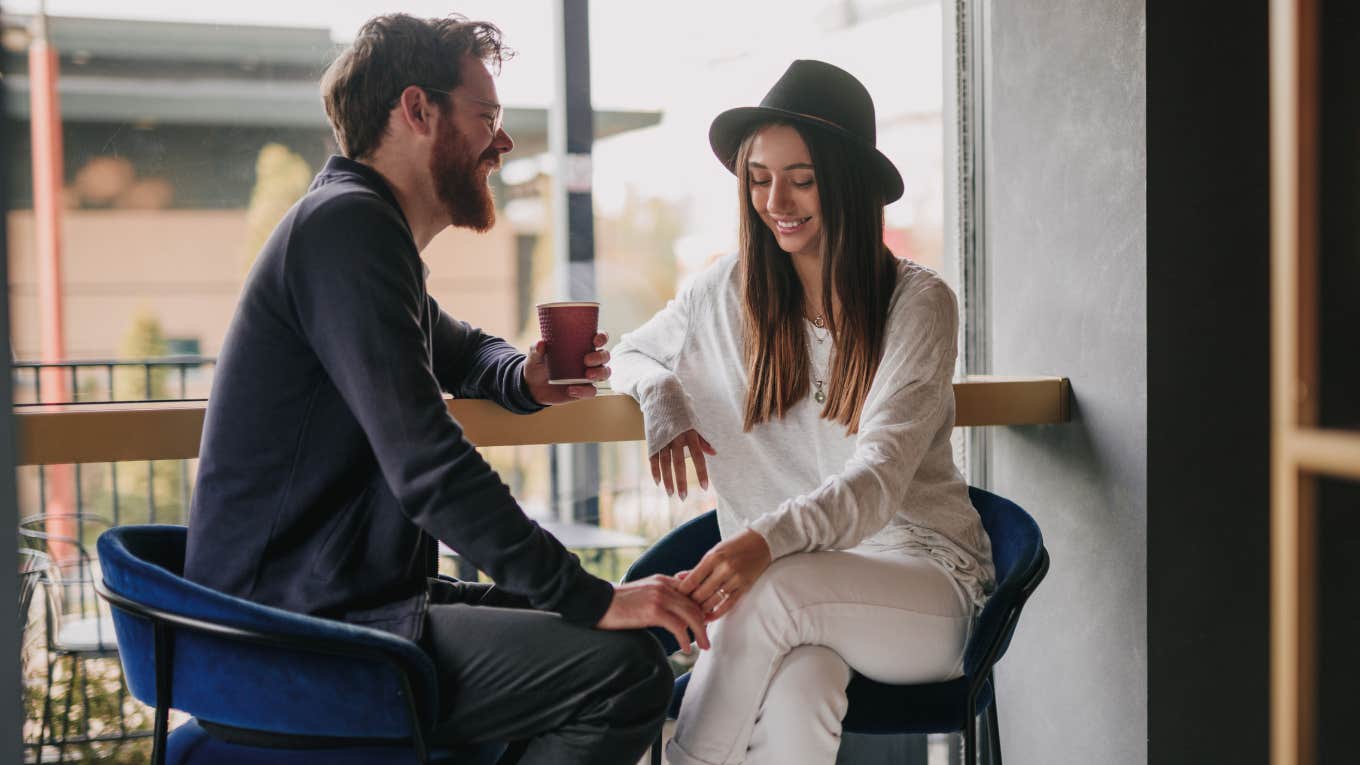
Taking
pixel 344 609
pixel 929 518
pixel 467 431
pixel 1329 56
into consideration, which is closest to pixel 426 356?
pixel 344 609

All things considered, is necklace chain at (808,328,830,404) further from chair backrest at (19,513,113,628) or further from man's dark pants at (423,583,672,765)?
chair backrest at (19,513,113,628)

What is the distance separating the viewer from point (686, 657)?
2.96 meters

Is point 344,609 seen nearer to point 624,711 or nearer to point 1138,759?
point 624,711

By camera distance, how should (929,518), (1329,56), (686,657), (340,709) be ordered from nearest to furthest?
1. (1329,56)
2. (340,709)
3. (929,518)
4. (686,657)

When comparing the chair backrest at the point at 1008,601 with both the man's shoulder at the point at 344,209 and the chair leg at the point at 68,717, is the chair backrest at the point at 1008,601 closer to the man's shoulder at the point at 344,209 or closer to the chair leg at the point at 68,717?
the man's shoulder at the point at 344,209

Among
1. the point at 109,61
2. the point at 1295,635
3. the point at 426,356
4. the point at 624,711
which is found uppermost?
the point at 109,61

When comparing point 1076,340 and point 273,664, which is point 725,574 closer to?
point 273,664

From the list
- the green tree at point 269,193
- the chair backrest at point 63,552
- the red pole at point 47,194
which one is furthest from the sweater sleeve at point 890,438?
the chair backrest at point 63,552

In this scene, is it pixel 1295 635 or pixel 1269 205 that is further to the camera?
pixel 1269 205

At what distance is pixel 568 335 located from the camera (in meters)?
1.85

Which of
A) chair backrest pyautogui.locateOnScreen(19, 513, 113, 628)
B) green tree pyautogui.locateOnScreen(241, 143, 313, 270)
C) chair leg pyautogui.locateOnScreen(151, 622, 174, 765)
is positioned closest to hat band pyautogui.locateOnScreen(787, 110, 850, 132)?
green tree pyautogui.locateOnScreen(241, 143, 313, 270)

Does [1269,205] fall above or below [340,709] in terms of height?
above

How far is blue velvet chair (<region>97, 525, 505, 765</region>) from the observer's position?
1.37 meters

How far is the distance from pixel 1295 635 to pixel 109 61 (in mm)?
2380
